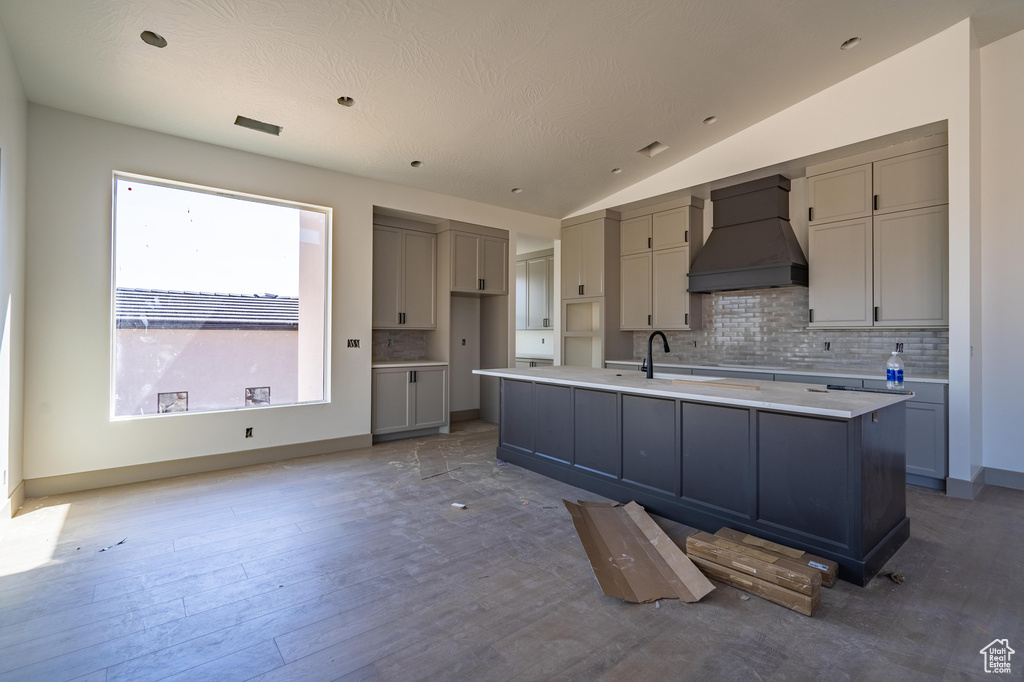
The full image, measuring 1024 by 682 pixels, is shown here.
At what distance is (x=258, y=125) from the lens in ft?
13.4

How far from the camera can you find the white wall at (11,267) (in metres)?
2.98

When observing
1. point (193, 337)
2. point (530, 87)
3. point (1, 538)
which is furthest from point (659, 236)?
point (1, 538)

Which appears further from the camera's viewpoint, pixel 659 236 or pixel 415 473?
pixel 659 236

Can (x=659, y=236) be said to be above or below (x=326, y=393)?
above

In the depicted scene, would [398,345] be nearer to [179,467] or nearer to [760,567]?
[179,467]

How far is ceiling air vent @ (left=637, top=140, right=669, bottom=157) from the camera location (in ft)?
17.0

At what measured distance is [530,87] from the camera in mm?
3883

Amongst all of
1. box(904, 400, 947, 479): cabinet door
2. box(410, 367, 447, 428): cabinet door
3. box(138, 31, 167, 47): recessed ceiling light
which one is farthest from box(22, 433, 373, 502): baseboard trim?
box(904, 400, 947, 479): cabinet door

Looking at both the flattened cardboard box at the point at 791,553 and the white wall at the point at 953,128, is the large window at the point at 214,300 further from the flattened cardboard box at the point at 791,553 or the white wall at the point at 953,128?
the white wall at the point at 953,128

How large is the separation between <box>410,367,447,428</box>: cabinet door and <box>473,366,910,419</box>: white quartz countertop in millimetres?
2044

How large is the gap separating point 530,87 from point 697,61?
1346 millimetres

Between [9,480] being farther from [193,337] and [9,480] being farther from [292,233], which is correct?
[292,233]

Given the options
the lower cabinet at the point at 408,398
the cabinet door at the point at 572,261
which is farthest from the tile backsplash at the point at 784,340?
the lower cabinet at the point at 408,398

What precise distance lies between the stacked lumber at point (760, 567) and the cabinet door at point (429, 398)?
3808 mm
